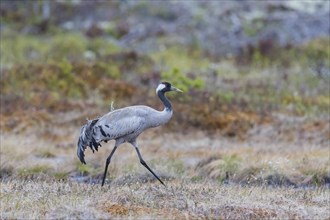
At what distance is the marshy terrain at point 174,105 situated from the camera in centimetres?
884

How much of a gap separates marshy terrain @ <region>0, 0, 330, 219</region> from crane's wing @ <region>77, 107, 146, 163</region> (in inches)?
28.8

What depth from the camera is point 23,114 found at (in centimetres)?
1772

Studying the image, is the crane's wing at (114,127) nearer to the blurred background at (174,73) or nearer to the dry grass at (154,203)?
the dry grass at (154,203)

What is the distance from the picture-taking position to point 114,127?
10.5 metres

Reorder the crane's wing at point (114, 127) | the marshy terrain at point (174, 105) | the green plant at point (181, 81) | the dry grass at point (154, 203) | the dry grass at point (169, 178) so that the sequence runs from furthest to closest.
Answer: the green plant at point (181, 81) < the crane's wing at point (114, 127) < the marshy terrain at point (174, 105) < the dry grass at point (169, 178) < the dry grass at point (154, 203)

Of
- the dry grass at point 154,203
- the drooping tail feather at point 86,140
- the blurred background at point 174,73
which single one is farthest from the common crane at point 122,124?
the blurred background at point 174,73

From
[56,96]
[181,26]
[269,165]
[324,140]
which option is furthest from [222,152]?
[181,26]

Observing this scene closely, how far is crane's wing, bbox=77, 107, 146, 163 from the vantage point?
10445 millimetres

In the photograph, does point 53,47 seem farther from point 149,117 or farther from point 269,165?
point 149,117

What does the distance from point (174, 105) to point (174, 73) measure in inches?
48.0

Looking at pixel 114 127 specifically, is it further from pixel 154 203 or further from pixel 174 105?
pixel 174 105

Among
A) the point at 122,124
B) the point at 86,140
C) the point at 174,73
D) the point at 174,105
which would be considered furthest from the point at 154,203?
the point at 174,73

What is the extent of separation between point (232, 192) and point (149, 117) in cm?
174

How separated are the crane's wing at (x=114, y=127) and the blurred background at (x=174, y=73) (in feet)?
7.55
